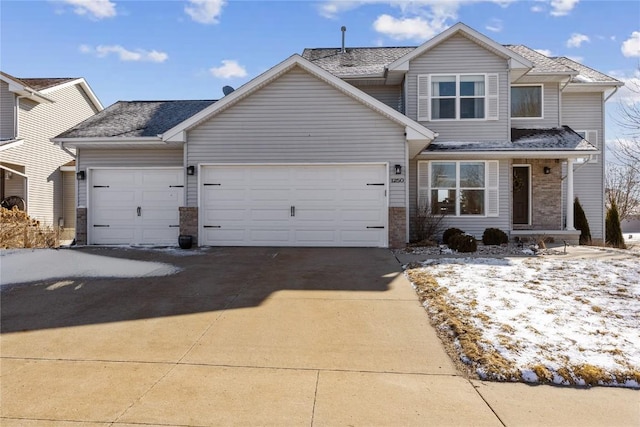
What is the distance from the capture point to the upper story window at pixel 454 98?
1293cm

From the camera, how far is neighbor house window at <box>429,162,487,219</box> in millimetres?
12938

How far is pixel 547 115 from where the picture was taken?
14227mm

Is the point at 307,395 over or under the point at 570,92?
under

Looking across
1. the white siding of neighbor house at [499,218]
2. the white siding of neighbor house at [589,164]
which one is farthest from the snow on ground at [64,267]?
the white siding of neighbor house at [589,164]

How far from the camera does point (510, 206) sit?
42.9 feet

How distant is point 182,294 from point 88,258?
4497 mm

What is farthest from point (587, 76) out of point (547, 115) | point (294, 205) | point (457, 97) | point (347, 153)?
point (294, 205)

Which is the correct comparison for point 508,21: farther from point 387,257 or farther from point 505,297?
point 505,297

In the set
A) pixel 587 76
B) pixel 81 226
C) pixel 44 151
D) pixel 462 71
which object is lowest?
pixel 81 226

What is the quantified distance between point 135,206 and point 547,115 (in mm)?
14501

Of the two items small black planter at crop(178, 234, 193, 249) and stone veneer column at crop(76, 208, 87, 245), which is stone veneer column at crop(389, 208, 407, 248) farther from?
stone veneer column at crop(76, 208, 87, 245)

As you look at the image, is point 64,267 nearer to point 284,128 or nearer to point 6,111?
point 284,128

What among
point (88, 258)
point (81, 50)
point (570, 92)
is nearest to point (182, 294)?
point (88, 258)

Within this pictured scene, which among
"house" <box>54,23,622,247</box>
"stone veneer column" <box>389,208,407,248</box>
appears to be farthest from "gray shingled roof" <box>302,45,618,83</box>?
"stone veneer column" <box>389,208,407,248</box>
